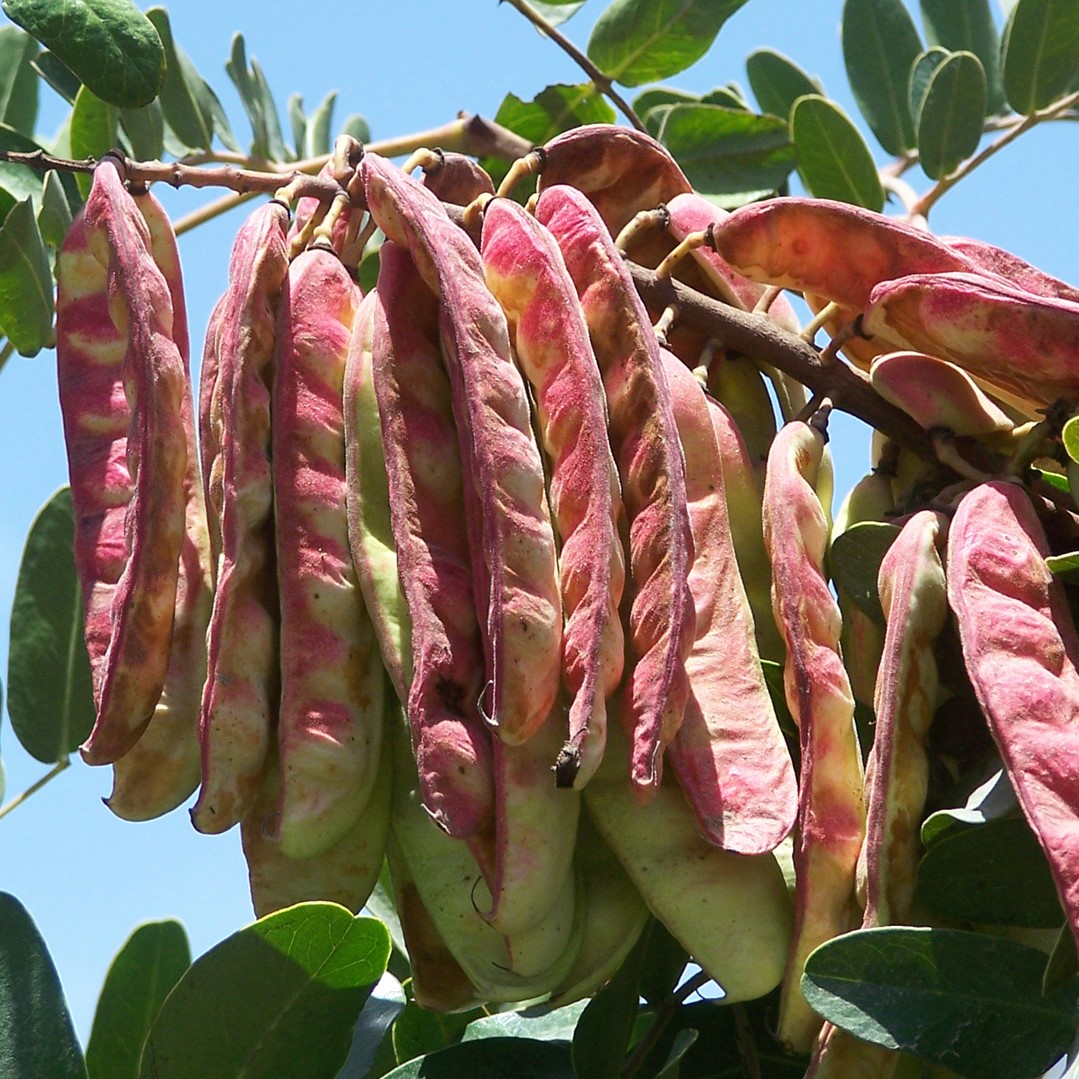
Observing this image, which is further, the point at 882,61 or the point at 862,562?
the point at 882,61

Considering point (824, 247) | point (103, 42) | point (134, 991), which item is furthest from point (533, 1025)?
point (103, 42)

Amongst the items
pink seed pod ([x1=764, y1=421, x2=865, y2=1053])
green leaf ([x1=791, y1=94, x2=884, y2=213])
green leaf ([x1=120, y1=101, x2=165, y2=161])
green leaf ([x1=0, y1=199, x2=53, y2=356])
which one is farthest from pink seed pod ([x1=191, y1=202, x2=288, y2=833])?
green leaf ([x1=791, y1=94, x2=884, y2=213])

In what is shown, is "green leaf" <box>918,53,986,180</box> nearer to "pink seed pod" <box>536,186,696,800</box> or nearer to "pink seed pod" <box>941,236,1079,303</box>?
"pink seed pod" <box>941,236,1079,303</box>

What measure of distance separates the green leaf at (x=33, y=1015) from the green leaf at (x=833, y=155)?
1382mm

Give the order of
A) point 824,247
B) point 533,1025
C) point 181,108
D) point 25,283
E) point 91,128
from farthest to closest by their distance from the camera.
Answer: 1. point 181,108
2. point 91,128
3. point 25,283
4. point 533,1025
5. point 824,247

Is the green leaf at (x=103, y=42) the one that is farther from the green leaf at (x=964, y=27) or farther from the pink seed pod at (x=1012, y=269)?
the green leaf at (x=964, y=27)

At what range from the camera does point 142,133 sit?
6.64 feet

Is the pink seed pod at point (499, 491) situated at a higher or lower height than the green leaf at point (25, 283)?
lower

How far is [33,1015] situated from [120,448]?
47 cm

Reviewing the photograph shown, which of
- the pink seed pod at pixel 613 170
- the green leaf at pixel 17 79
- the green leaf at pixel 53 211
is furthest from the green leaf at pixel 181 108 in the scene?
the pink seed pod at pixel 613 170

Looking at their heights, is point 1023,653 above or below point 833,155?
below

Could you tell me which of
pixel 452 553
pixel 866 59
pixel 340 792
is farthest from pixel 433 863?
pixel 866 59

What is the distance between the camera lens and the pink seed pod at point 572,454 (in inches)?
45.8

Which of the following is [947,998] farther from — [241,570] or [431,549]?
[241,570]
